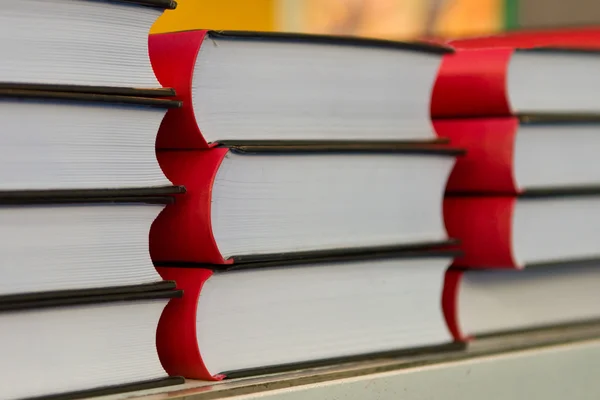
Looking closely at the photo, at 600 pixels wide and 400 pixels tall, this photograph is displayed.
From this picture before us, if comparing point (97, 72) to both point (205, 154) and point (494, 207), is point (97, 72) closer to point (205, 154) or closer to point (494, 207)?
point (205, 154)

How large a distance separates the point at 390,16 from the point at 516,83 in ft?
4.12

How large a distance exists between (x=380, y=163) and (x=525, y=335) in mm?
199

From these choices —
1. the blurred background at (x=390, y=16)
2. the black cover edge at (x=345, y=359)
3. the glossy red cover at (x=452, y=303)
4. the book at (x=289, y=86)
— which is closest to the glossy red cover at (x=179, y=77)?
the book at (x=289, y=86)

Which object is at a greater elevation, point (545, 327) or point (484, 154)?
point (484, 154)

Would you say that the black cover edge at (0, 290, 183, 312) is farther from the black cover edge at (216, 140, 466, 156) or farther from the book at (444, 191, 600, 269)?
the book at (444, 191, 600, 269)

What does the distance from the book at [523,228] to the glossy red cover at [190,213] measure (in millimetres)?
203

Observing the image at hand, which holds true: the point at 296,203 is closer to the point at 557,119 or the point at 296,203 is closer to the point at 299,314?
the point at 299,314

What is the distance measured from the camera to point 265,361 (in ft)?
1.88

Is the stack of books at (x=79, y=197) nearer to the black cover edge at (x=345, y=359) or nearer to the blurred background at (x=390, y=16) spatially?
the black cover edge at (x=345, y=359)

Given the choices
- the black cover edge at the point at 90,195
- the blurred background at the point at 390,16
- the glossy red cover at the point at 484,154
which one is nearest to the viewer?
the black cover edge at the point at 90,195

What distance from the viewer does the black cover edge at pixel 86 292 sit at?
0.48 m

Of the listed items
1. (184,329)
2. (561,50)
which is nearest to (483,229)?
(561,50)

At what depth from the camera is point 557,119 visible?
70 centimetres

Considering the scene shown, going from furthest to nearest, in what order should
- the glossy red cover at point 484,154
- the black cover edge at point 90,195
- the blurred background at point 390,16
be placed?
the blurred background at point 390,16 < the glossy red cover at point 484,154 < the black cover edge at point 90,195
